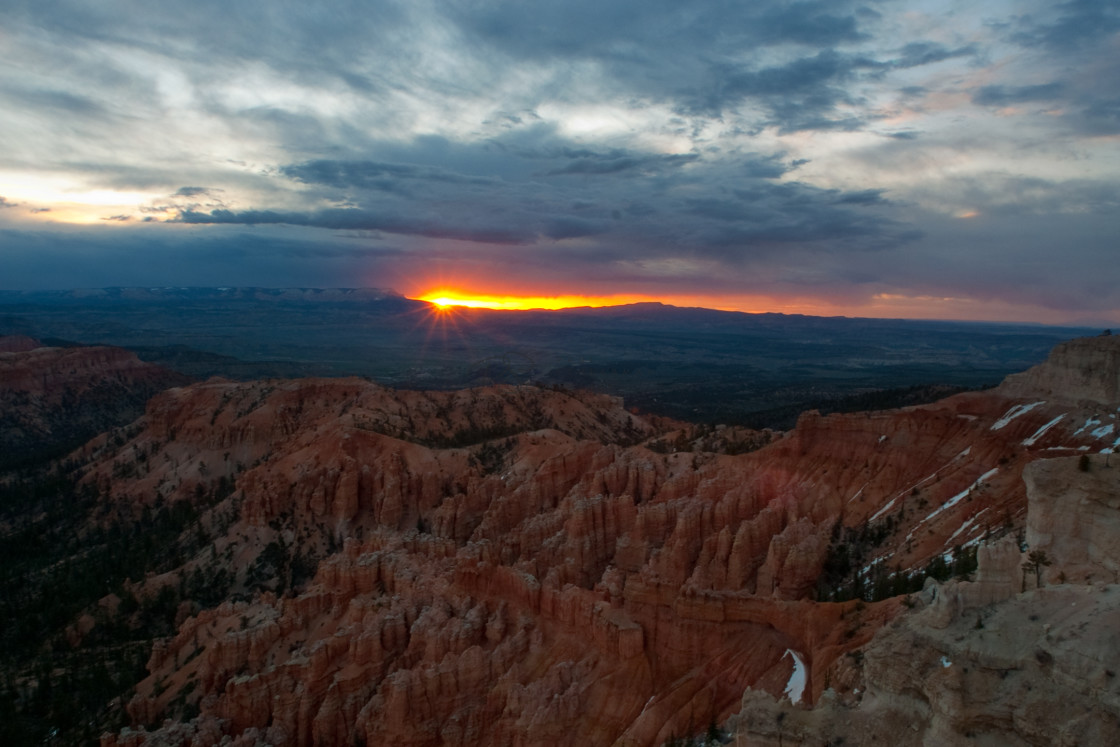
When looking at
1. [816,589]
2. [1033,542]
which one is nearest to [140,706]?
[816,589]

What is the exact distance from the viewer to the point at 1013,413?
144 ft

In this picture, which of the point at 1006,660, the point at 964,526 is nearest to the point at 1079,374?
the point at 964,526

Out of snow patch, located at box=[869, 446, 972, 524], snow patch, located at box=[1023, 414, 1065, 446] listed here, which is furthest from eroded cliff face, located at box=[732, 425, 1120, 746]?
snow patch, located at box=[869, 446, 972, 524]

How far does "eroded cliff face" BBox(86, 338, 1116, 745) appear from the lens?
28.8 m

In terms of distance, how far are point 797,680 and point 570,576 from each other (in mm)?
19122

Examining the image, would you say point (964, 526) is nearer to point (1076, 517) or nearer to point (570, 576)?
point (1076, 517)

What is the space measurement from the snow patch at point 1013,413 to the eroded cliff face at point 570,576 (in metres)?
0.20

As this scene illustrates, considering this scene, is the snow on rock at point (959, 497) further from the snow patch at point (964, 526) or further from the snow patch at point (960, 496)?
the snow patch at point (964, 526)

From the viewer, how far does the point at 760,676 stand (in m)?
26.6

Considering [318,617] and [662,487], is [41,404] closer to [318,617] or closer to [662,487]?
[318,617]

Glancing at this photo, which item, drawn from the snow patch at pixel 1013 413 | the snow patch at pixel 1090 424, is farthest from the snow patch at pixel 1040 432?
the snow patch at pixel 1013 413

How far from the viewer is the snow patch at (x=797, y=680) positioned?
78.9ft

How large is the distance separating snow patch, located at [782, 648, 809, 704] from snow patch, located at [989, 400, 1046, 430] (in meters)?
26.2

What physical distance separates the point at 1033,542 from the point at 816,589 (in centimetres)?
1714
